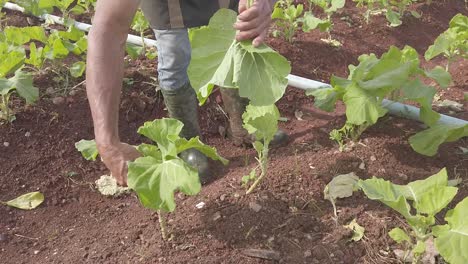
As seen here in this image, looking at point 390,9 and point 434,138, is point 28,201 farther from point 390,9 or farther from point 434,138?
point 390,9

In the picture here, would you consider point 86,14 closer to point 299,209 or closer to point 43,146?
point 43,146

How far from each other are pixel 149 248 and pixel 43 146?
1.26 m

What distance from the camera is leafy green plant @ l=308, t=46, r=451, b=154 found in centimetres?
275

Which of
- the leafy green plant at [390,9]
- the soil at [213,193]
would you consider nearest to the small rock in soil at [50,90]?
the soil at [213,193]

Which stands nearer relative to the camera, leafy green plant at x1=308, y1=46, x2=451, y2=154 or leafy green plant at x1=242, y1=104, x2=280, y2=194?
leafy green plant at x1=242, y1=104, x2=280, y2=194

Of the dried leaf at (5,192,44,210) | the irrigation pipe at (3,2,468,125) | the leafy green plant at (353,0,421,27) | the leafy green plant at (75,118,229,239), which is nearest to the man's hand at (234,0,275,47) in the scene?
the leafy green plant at (75,118,229,239)

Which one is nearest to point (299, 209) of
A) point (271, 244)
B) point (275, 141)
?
point (271, 244)

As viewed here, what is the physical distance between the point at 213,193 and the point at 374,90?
96 cm

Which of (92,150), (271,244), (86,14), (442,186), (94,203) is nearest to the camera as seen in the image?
(442,186)

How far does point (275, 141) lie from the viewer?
325cm

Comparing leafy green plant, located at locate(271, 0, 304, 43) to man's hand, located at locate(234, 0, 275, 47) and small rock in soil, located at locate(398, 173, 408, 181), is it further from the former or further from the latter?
man's hand, located at locate(234, 0, 275, 47)

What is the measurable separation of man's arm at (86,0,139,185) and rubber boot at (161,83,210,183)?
73 centimetres

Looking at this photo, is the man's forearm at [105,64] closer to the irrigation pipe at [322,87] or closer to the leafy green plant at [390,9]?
the irrigation pipe at [322,87]

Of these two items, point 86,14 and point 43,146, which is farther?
point 86,14
